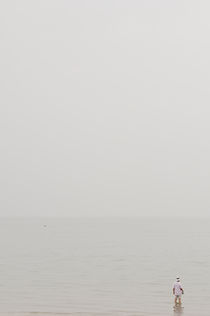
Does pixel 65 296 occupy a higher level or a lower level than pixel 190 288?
lower

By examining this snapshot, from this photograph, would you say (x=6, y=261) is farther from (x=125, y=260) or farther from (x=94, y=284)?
(x=94, y=284)

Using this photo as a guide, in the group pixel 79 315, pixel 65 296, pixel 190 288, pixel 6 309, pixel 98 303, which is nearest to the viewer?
pixel 79 315

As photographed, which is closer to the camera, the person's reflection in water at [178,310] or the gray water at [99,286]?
the person's reflection in water at [178,310]

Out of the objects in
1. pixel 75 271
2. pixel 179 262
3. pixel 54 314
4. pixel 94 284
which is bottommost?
pixel 54 314

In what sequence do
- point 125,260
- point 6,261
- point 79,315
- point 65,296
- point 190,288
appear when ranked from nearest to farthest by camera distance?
point 79,315, point 65,296, point 190,288, point 6,261, point 125,260

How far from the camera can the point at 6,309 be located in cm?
3338

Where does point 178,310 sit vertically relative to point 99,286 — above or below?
below

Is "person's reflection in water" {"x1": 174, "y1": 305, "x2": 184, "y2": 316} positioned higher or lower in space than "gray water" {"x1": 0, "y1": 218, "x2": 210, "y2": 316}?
lower

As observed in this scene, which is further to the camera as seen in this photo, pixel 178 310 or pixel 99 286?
pixel 99 286

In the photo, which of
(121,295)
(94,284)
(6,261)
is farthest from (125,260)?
(121,295)

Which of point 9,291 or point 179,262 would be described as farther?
point 179,262

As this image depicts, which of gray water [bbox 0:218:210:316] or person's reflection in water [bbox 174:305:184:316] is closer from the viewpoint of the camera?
person's reflection in water [bbox 174:305:184:316]

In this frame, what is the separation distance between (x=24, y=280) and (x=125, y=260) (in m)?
30.1

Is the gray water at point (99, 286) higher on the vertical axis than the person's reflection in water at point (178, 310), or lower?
higher
